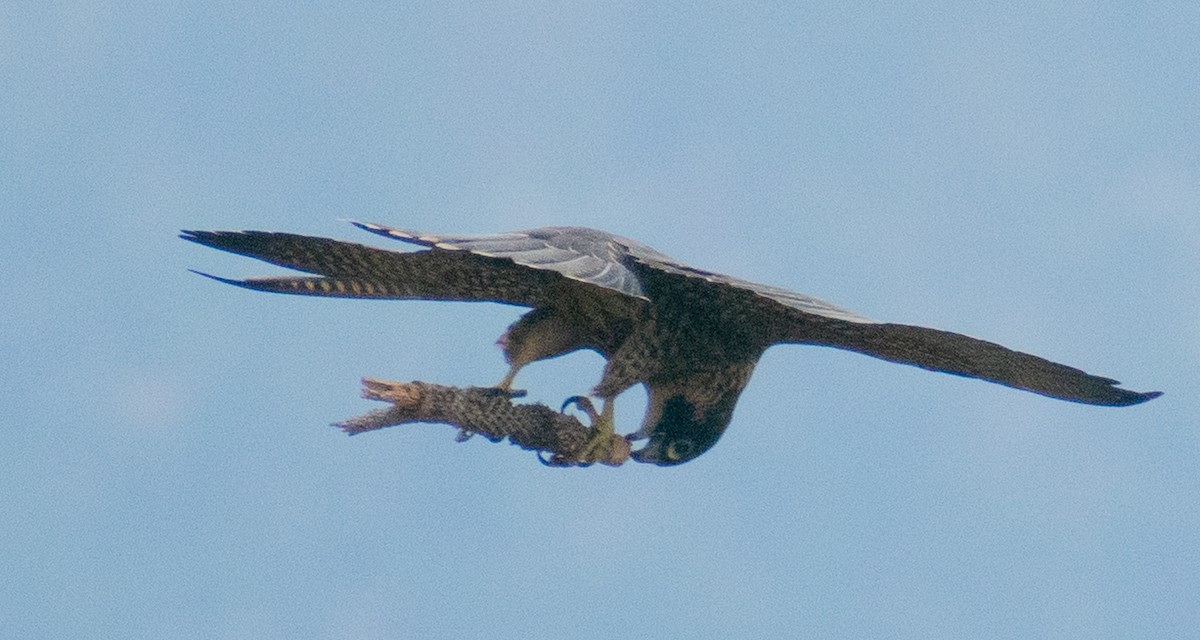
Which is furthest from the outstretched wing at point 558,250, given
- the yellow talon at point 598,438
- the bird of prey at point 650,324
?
the yellow talon at point 598,438

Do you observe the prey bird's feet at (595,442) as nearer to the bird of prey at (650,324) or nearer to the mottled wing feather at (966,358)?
the bird of prey at (650,324)

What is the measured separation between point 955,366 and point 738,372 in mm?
984

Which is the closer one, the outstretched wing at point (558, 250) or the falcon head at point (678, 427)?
the outstretched wing at point (558, 250)

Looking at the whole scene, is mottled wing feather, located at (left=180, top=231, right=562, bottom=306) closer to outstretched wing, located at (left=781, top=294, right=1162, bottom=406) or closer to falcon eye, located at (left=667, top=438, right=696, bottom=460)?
falcon eye, located at (left=667, top=438, right=696, bottom=460)

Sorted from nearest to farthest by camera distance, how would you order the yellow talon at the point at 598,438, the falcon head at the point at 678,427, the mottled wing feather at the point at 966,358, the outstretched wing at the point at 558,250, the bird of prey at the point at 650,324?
1. the outstretched wing at the point at 558,250
2. the bird of prey at the point at 650,324
3. the mottled wing feather at the point at 966,358
4. the yellow talon at the point at 598,438
5. the falcon head at the point at 678,427

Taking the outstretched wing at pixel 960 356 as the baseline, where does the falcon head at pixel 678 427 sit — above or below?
below

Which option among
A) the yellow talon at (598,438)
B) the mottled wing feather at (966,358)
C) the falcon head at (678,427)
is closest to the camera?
the mottled wing feather at (966,358)

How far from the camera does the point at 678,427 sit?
28.7ft

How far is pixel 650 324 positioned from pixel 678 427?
1.94ft

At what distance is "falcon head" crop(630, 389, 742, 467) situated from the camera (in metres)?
8.72

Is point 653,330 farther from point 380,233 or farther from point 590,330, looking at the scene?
point 380,233

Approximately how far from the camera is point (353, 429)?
322 inches

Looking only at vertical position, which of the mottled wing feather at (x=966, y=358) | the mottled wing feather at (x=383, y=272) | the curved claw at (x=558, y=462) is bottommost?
the curved claw at (x=558, y=462)

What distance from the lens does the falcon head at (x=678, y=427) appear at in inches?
343
